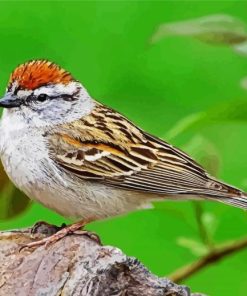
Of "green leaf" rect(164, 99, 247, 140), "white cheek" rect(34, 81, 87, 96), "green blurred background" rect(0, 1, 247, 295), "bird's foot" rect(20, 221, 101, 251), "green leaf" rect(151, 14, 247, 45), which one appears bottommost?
"green blurred background" rect(0, 1, 247, 295)

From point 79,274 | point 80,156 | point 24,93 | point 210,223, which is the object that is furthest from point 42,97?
point 79,274

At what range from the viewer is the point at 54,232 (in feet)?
13.7

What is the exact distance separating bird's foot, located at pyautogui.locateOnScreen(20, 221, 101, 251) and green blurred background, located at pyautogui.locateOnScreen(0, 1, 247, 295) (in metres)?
Answer: 3.64

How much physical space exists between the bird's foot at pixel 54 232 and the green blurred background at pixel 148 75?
Answer: 11.9ft

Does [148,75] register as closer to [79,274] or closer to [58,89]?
[58,89]

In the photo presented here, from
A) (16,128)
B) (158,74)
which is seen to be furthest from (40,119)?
(158,74)

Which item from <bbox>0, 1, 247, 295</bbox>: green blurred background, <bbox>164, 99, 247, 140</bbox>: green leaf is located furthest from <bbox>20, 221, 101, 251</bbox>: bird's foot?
<bbox>0, 1, 247, 295</bbox>: green blurred background

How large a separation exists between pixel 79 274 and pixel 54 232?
879mm

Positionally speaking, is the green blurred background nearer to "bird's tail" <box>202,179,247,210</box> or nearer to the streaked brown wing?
the streaked brown wing

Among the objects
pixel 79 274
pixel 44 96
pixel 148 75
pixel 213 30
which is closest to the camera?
pixel 79 274

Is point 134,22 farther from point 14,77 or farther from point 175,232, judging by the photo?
point 14,77

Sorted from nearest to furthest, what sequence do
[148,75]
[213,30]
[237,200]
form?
[213,30] < [237,200] < [148,75]

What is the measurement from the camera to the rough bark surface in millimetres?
3277

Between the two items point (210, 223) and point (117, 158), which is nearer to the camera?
point (210, 223)
